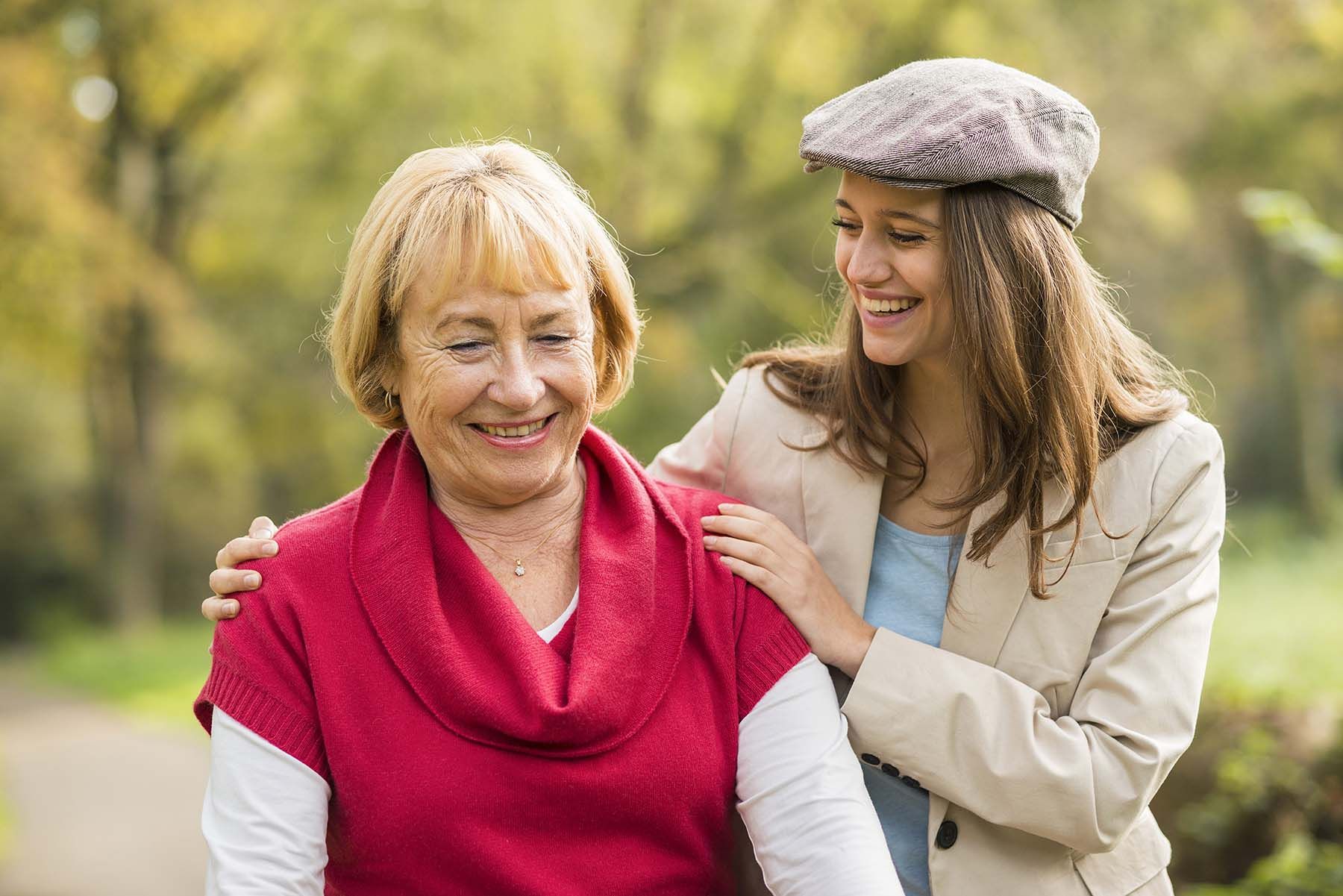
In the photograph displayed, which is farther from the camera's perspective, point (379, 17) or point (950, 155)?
point (379, 17)

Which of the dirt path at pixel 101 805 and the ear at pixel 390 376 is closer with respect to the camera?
the ear at pixel 390 376

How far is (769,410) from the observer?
2881 mm

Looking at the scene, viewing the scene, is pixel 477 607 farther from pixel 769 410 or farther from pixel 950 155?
pixel 950 155

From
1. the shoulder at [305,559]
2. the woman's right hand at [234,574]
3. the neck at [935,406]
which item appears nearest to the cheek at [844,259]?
the neck at [935,406]

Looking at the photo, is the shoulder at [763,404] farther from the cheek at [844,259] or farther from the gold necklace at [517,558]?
the gold necklace at [517,558]

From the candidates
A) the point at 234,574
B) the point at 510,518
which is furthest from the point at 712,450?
the point at 234,574

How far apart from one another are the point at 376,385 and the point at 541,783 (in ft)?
2.46

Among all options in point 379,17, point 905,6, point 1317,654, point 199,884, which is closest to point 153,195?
point 379,17

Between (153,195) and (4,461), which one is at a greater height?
(153,195)

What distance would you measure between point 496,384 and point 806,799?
853 mm

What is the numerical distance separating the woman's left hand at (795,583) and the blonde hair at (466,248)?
378 millimetres

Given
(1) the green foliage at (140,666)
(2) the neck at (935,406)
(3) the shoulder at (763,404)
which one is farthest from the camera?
(1) the green foliage at (140,666)

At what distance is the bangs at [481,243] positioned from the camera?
224 cm

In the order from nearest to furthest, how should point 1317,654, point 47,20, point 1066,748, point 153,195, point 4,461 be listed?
point 1066,748
point 1317,654
point 47,20
point 153,195
point 4,461
